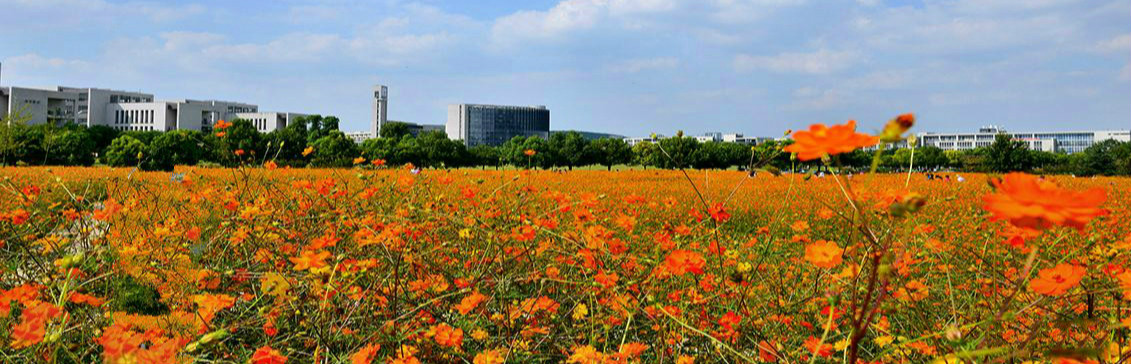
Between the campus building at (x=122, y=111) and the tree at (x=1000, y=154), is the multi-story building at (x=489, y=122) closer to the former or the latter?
the campus building at (x=122, y=111)

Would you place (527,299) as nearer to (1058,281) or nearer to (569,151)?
(1058,281)

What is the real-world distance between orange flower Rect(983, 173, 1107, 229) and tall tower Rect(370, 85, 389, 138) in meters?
149

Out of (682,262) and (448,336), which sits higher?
(682,262)

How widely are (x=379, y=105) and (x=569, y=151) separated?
9624cm

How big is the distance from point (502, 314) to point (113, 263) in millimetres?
1578

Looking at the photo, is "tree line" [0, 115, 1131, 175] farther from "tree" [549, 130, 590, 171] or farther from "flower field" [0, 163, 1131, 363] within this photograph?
"flower field" [0, 163, 1131, 363]

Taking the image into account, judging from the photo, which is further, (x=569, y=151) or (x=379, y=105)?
(x=379, y=105)

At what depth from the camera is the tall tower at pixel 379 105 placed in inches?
5679

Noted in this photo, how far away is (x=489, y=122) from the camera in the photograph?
140375 mm

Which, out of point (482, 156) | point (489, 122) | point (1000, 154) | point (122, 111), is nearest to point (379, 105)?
point (489, 122)

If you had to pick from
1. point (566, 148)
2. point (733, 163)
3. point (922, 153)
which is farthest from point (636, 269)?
point (922, 153)

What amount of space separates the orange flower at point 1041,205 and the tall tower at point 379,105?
489 feet

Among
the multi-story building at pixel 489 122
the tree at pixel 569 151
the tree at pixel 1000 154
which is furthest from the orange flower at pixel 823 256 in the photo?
the multi-story building at pixel 489 122

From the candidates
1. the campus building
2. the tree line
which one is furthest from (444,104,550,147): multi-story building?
the tree line
